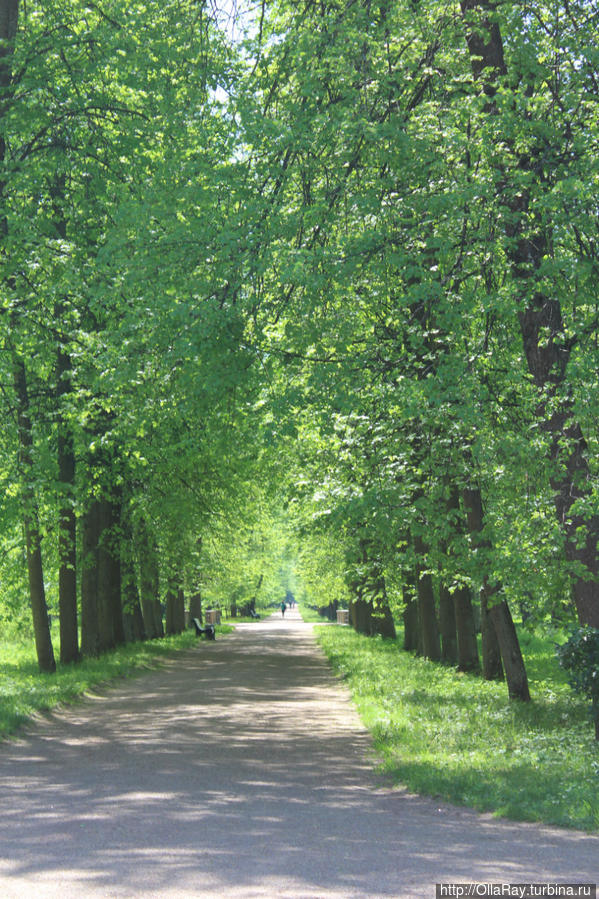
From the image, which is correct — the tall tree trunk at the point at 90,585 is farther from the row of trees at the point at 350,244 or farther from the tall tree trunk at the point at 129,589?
the row of trees at the point at 350,244

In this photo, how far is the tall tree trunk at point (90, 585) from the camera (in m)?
23.0

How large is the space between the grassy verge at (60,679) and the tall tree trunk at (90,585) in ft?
1.70

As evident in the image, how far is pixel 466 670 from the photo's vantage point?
20.9m

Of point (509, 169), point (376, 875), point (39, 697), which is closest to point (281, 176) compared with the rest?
point (509, 169)

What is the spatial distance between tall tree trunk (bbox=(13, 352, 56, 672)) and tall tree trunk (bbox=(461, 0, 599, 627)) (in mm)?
8199

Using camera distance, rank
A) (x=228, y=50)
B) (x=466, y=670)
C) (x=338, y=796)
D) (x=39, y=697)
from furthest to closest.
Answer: (x=466, y=670) → (x=39, y=697) → (x=228, y=50) → (x=338, y=796)

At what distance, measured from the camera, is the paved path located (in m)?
5.87

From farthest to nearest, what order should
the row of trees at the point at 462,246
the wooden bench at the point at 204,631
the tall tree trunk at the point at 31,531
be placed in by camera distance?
the wooden bench at the point at 204,631, the tall tree trunk at the point at 31,531, the row of trees at the point at 462,246

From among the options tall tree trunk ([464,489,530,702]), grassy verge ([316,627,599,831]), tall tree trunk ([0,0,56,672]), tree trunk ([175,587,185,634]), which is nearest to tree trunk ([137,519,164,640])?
tree trunk ([175,587,185,634])

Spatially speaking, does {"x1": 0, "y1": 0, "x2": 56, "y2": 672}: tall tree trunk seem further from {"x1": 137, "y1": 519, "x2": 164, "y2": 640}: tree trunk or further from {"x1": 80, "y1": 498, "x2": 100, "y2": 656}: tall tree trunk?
{"x1": 137, "y1": 519, "x2": 164, "y2": 640}: tree trunk

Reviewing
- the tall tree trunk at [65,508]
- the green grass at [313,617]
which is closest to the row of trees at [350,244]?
the tall tree trunk at [65,508]

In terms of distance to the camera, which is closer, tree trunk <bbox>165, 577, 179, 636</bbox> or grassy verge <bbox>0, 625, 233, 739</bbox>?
grassy verge <bbox>0, 625, 233, 739</bbox>

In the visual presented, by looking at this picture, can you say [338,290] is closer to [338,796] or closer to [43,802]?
[338,796]

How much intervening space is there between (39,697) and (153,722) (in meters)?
2.28
